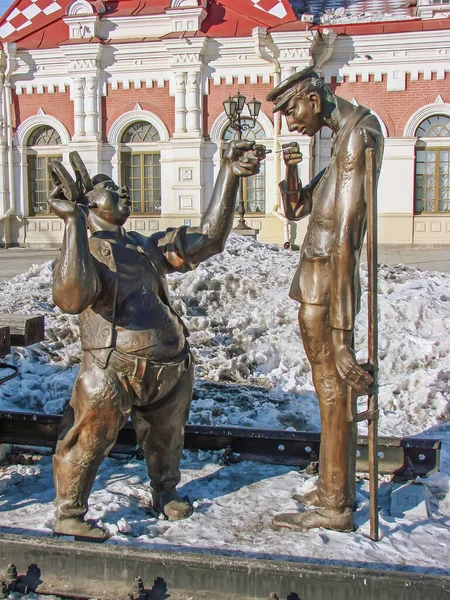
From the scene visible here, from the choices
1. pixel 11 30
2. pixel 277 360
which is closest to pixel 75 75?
pixel 11 30

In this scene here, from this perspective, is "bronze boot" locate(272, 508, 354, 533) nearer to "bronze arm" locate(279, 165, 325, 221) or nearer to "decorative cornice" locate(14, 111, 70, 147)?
"bronze arm" locate(279, 165, 325, 221)

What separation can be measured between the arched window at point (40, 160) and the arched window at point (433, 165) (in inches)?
367

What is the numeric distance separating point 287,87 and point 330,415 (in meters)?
1.44

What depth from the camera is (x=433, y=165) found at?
52.5ft

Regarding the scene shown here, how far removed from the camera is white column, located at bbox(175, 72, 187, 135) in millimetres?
16141

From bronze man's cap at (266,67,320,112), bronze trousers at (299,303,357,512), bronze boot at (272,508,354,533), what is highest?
bronze man's cap at (266,67,320,112)

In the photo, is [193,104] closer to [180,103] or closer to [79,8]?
[180,103]

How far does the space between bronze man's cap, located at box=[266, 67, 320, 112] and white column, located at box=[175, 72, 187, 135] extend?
45.8ft

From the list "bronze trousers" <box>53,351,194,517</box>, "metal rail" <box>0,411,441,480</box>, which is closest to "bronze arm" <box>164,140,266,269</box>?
"bronze trousers" <box>53,351,194,517</box>

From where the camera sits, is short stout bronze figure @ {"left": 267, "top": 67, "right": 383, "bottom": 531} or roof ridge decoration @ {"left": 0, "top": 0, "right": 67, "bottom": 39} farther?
roof ridge decoration @ {"left": 0, "top": 0, "right": 67, "bottom": 39}

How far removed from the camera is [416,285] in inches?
288

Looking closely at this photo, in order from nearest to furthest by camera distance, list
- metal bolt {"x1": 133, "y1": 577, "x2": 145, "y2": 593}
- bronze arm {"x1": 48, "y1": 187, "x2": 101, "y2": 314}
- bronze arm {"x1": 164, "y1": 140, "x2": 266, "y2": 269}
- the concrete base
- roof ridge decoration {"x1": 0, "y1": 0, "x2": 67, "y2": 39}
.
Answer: the concrete base → metal bolt {"x1": 133, "y1": 577, "x2": 145, "y2": 593} → bronze arm {"x1": 48, "y1": 187, "x2": 101, "y2": 314} → bronze arm {"x1": 164, "y1": 140, "x2": 266, "y2": 269} → roof ridge decoration {"x1": 0, "y1": 0, "x2": 67, "y2": 39}

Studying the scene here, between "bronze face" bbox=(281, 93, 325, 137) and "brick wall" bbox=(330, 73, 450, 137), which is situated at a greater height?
"brick wall" bbox=(330, 73, 450, 137)

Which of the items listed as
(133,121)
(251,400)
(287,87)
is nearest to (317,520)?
(287,87)
